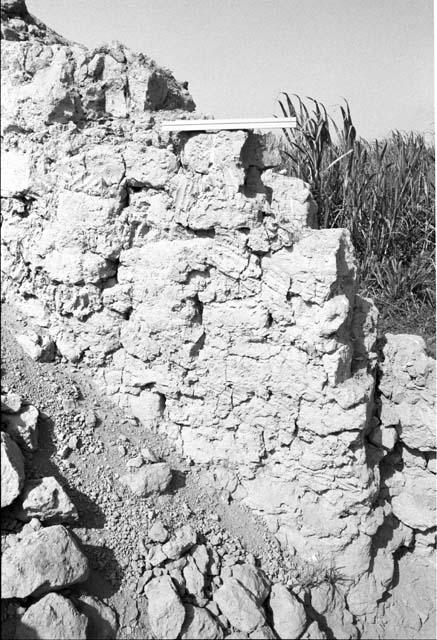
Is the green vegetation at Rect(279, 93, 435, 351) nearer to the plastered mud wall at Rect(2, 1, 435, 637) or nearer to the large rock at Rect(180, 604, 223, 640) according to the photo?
the plastered mud wall at Rect(2, 1, 435, 637)

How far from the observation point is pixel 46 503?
7.73ft

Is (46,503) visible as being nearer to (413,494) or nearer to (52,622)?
(52,622)

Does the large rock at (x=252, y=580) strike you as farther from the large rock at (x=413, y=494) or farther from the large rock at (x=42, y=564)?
the large rock at (x=413, y=494)

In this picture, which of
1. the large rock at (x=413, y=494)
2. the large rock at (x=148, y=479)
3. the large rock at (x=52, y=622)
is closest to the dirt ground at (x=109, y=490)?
the large rock at (x=148, y=479)

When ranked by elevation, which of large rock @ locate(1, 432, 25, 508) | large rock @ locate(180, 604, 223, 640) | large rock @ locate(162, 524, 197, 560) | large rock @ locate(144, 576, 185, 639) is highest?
large rock @ locate(1, 432, 25, 508)

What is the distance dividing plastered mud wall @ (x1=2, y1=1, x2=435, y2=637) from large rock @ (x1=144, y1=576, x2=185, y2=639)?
75 centimetres

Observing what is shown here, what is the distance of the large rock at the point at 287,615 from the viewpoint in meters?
2.51

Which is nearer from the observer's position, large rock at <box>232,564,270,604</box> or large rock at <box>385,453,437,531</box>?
large rock at <box>232,564,270,604</box>

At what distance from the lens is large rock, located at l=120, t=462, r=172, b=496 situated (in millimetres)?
2740

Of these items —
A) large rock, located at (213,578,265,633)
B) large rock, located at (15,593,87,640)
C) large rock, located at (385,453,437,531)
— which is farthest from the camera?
large rock, located at (385,453,437,531)

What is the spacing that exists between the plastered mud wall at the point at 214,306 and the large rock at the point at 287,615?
0.32 metres

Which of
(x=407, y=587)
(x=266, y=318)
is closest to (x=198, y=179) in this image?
(x=266, y=318)

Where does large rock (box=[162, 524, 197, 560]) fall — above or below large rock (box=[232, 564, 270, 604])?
above

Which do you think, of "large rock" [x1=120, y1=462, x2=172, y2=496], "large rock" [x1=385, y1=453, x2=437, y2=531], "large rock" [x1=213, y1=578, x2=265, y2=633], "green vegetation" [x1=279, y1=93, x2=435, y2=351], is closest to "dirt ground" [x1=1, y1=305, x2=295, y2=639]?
"large rock" [x1=120, y1=462, x2=172, y2=496]
